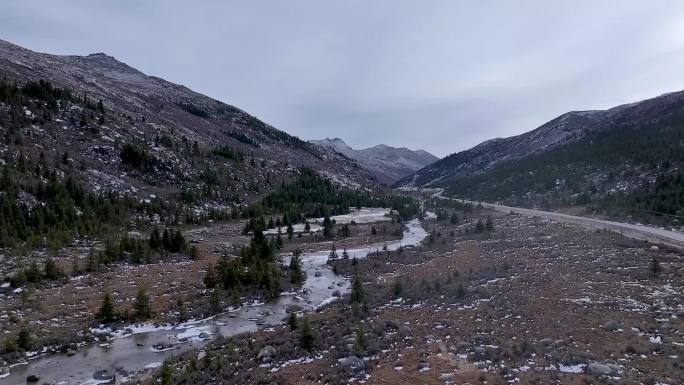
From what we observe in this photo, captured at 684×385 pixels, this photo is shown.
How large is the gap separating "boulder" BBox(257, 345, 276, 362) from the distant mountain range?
37.4 m

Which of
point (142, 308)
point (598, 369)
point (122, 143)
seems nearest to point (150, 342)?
point (142, 308)

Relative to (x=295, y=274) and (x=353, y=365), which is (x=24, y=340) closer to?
(x=353, y=365)

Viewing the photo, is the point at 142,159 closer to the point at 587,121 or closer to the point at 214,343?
the point at 214,343

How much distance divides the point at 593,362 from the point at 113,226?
38.6 m

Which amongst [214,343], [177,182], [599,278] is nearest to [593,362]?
[599,278]

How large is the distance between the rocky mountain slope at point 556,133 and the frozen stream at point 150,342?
253 feet

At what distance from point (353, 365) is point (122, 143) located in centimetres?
5305

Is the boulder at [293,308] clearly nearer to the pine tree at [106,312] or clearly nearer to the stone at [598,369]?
the pine tree at [106,312]

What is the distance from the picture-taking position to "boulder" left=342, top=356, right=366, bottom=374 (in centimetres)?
1492

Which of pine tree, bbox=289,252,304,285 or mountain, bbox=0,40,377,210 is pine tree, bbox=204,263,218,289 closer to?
pine tree, bbox=289,252,304,285

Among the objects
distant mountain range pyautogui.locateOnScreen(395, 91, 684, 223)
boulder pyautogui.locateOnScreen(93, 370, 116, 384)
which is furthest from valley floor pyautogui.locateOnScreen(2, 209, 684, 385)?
distant mountain range pyautogui.locateOnScreen(395, 91, 684, 223)

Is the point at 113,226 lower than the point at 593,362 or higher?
higher

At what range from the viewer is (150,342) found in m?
19.3

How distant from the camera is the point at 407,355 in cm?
1595
